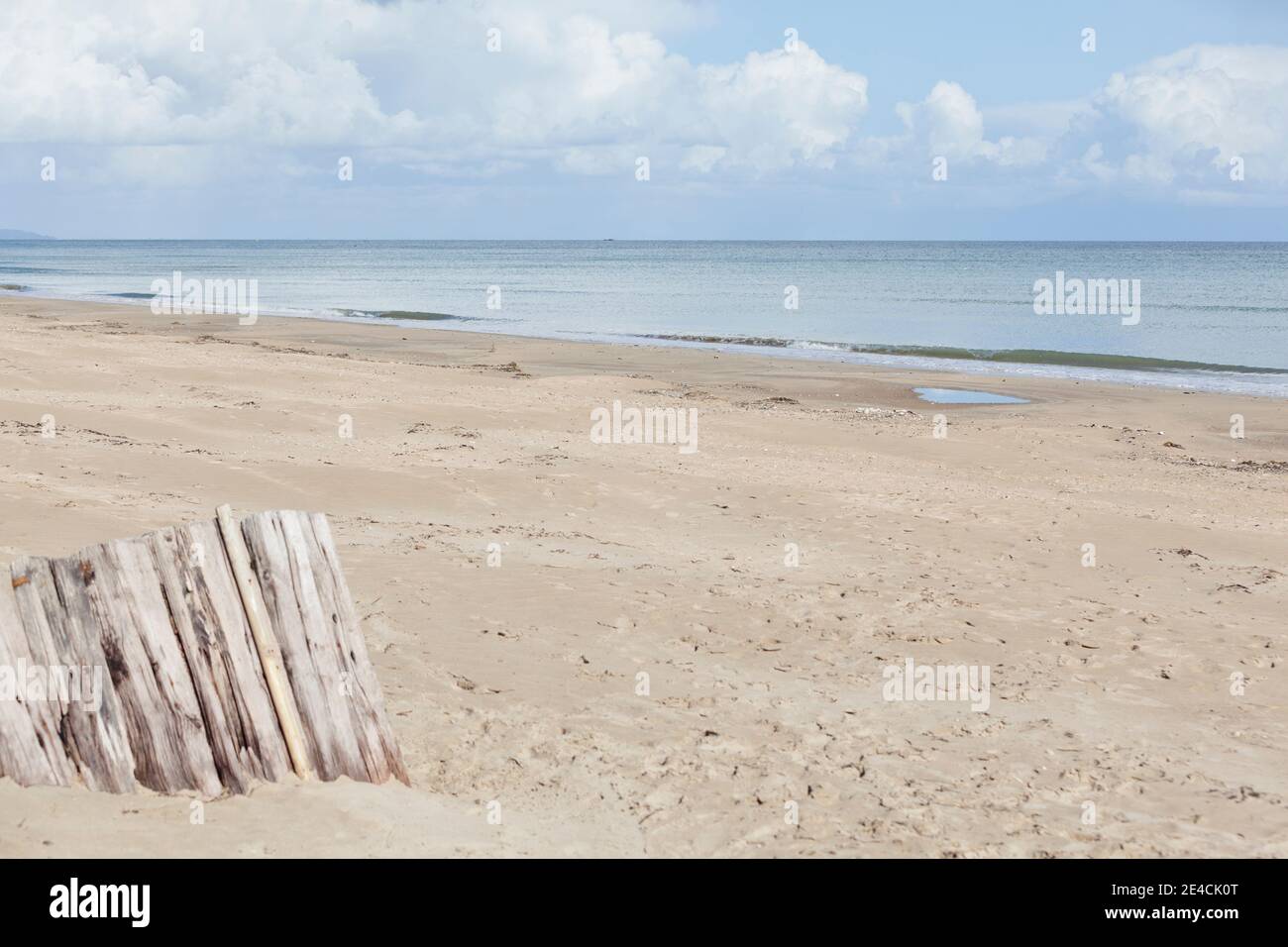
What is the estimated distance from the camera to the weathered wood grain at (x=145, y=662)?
427 cm

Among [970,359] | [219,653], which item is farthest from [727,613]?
[970,359]

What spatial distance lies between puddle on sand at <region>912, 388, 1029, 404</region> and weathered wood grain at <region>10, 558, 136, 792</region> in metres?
17.3

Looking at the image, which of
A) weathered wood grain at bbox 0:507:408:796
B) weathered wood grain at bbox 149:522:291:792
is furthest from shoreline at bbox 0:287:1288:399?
weathered wood grain at bbox 149:522:291:792

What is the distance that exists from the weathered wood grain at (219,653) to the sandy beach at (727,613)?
0.16m

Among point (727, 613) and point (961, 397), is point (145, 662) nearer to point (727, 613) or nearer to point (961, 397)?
point (727, 613)

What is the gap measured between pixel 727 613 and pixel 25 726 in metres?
4.46

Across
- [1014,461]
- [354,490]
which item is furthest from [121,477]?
[1014,461]

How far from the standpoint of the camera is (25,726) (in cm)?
415

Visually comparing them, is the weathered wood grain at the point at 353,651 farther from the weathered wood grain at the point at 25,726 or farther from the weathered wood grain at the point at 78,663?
the weathered wood grain at the point at 25,726

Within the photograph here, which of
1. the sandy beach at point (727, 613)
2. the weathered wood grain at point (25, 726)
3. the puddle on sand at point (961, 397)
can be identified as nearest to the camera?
the weathered wood grain at point (25, 726)

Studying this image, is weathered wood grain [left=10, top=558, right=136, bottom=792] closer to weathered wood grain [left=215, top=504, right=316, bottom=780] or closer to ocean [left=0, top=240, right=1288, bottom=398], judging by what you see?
weathered wood grain [left=215, top=504, right=316, bottom=780]

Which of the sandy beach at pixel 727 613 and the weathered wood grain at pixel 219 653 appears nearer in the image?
the weathered wood grain at pixel 219 653

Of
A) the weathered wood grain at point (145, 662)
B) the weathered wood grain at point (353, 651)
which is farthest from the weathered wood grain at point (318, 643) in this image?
the weathered wood grain at point (145, 662)

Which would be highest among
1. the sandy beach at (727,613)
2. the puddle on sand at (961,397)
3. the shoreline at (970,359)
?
the shoreline at (970,359)
